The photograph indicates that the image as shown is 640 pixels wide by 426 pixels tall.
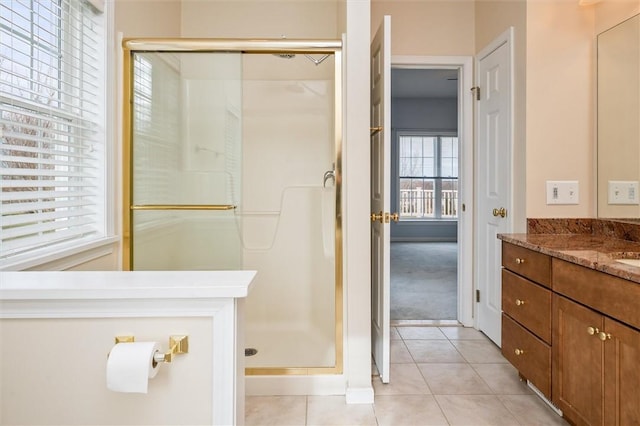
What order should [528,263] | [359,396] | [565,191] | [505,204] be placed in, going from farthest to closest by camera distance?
[505,204] < [565,191] < [359,396] < [528,263]

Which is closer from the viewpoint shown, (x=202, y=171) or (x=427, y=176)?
(x=202, y=171)

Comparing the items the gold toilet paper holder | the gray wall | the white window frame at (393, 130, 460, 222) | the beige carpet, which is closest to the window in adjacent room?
the white window frame at (393, 130, 460, 222)

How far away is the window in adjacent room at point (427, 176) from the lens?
315 inches

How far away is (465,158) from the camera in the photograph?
3105 millimetres

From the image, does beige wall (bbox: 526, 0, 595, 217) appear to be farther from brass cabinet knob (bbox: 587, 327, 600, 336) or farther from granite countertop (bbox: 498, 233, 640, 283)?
brass cabinet knob (bbox: 587, 327, 600, 336)

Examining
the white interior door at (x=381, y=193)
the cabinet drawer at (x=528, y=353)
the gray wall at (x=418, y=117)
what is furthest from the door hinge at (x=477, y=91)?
the gray wall at (x=418, y=117)

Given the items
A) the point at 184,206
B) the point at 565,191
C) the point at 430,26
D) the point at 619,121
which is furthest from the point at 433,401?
the point at 430,26

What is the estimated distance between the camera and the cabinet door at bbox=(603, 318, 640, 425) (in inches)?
49.8

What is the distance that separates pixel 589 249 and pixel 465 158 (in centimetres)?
150

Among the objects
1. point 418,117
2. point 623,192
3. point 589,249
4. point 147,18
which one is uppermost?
point 418,117

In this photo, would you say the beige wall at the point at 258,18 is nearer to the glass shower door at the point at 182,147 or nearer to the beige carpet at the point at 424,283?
the glass shower door at the point at 182,147

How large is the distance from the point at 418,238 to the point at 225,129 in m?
6.63

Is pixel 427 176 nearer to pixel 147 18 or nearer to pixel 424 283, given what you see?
pixel 424 283

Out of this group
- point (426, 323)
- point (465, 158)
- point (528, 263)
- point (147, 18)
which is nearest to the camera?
point (528, 263)
